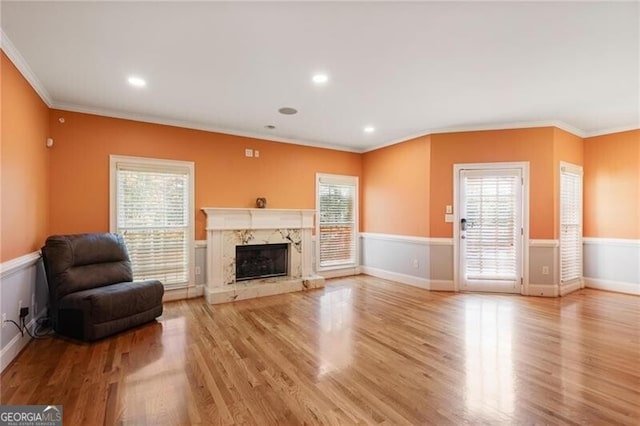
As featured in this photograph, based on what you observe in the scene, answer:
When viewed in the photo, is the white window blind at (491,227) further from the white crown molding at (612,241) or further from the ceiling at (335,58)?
the white crown molding at (612,241)

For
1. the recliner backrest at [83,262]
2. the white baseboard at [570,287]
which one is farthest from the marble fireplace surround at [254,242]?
the white baseboard at [570,287]

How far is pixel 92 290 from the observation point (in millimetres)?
3223

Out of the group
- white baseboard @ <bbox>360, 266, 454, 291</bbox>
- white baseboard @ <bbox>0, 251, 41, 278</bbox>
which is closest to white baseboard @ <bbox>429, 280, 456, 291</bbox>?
white baseboard @ <bbox>360, 266, 454, 291</bbox>

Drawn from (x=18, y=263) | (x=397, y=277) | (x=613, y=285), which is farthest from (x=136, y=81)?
(x=613, y=285)

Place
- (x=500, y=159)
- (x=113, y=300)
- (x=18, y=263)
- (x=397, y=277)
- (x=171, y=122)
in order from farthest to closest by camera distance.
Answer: (x=397, y=277), (x=500, y=159), (x=171, y=122), (x=113, y=300), (x=18, y=263)

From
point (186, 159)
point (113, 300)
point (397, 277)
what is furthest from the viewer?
point (397, 277)

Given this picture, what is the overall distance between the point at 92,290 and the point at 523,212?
5.79m

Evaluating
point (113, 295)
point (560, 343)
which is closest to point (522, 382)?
point (560, 343)

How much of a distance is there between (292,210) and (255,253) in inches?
38.2

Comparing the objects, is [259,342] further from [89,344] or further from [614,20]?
[614,20]

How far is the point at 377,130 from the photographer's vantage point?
5105 millimetres

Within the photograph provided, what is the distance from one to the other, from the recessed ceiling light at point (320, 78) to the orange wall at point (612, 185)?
16.3ft

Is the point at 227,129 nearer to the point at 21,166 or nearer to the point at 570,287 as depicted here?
the point at 21,166

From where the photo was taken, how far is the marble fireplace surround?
4.63 m
